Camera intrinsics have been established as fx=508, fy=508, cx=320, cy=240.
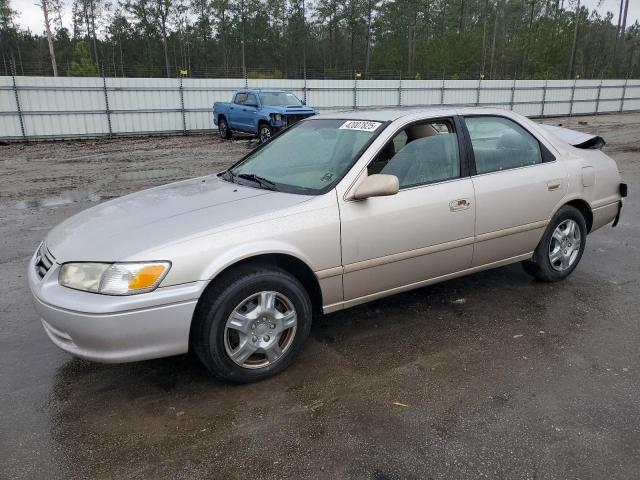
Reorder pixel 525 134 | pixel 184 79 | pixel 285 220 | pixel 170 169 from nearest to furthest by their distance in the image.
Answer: pixel 285 220 < pixel 525 134 < pixel 170 169 < pixel 184 79

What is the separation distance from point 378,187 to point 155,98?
19430 mm

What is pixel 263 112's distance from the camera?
16.7 meters

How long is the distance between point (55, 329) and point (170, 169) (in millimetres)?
9765

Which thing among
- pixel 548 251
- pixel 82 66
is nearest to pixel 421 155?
pixel 548 251

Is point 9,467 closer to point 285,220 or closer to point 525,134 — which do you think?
point 285,220

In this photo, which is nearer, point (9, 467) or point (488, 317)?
point (9, 467)

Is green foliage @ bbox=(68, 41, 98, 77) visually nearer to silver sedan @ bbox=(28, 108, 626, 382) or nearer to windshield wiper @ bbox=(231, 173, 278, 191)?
windshield wiper @ bbox=(231, 173, 278, 191)

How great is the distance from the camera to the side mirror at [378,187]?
10.5ft

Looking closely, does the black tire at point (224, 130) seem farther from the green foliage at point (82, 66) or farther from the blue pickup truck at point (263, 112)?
the green foliage at point (82, 66)

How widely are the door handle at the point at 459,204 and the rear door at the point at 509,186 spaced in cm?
12

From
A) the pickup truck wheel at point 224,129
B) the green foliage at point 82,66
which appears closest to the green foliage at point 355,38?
the green foliage at point 82,66

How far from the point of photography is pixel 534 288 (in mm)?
4527

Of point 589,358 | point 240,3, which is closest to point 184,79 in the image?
point 589,358

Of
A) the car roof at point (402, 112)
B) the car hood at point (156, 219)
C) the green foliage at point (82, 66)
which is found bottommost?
the car hood at point (156, 219)
